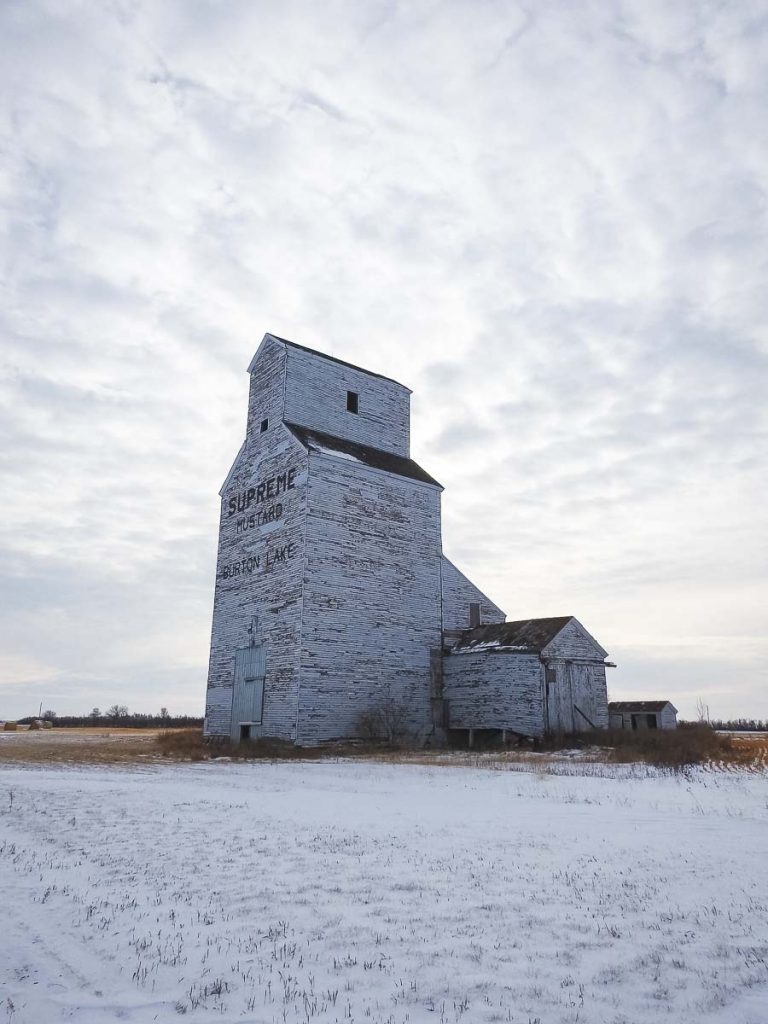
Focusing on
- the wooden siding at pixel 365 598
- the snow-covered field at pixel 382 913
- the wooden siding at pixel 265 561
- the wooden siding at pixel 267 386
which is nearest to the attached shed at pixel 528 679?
the wooden siding at pixel 365 598

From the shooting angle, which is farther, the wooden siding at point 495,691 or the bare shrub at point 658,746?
the wooden siding at point 495,691

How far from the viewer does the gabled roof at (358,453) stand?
29203 millimetres

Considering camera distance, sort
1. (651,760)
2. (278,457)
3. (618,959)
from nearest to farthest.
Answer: (618,959) < (651,760) < (278,457)

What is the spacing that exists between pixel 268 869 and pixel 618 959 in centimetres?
374

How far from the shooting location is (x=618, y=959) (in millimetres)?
4852

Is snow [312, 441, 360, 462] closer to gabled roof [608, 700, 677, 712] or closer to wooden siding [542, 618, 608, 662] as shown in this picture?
wooden siding [542, 618, 608, 662]

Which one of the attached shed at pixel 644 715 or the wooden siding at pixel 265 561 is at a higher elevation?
the wooden siding at pixel 265 561

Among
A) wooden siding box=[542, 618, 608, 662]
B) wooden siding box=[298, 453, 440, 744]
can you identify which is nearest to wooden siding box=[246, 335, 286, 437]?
wooden siding box=[298, 453, 440, 744]

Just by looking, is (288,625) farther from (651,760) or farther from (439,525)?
(651,760)

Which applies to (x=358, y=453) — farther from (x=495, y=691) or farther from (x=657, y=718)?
(x=657, y=718)

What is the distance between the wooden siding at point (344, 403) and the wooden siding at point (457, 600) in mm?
5836

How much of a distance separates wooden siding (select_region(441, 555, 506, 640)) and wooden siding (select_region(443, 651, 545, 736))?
1787 millimetres

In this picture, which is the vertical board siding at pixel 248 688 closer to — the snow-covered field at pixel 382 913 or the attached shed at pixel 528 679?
the attached shed at pixel 528 679

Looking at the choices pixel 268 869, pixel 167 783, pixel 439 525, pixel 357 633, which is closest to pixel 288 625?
pixel 357 633
